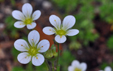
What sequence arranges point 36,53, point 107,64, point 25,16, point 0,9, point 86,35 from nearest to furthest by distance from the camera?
point 36,53 < point 25,16 < point 107,64 < point 86,35 < point 0,9

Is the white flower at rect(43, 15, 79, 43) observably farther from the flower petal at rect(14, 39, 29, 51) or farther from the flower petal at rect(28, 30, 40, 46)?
the flower petal at rect(14, 39, 29, 51)

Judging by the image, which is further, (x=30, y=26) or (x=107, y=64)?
(x=107, y=64)

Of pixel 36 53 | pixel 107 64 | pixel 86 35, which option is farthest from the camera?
pixel 86 35

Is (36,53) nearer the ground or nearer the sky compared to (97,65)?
nearer the sky

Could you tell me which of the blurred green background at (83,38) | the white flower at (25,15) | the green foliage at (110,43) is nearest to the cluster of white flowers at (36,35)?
the white flower at (25,15)

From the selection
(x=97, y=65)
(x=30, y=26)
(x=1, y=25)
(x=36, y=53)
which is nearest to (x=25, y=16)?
(x=30, y=26)

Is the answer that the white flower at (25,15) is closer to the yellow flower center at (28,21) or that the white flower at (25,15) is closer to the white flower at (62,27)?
the yellow flower center at (28,21)

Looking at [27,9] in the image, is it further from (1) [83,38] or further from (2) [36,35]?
(1) [83,38]

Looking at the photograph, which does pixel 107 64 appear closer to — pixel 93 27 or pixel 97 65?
pixel 97 65

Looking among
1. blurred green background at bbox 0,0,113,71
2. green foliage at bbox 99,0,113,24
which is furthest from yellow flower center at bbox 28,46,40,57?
green foliage at bbox 99,0,113,24
